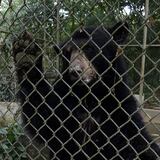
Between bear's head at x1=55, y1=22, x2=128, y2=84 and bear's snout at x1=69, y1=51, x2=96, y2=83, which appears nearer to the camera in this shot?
bear's snout at x1=69, y1=51, x2=96, y2=83

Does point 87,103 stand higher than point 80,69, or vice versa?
point 80,69

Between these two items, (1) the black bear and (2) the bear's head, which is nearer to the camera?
(1) the black bear

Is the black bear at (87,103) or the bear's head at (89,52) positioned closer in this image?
the black bear at (87,103)

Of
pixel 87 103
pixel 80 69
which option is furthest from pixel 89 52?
pixel 80 69

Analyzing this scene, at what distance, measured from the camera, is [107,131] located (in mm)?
3795

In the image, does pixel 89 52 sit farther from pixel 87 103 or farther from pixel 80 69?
pixel 80 69

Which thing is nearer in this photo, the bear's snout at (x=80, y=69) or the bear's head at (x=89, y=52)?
the bear's snout at (x=80, y=69)

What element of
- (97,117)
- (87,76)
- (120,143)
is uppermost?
(87,76)

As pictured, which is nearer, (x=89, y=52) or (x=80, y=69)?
(x=80, y=69)

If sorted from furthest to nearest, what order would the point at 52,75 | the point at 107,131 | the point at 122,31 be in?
the point at 52,75 < the point at 107,131 < the point at 122,31

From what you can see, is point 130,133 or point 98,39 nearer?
point 130,133

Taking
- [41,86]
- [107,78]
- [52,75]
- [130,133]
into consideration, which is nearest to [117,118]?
[130,133]

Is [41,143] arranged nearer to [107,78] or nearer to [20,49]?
[107,78]

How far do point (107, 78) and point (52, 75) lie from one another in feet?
6.60
